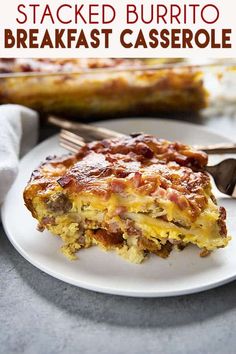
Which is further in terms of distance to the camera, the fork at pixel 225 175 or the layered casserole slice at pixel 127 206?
the fork at pixel 225 175

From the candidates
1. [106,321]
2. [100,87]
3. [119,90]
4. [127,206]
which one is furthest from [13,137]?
[106,321]

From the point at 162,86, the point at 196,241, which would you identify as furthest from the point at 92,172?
the point at 162,86

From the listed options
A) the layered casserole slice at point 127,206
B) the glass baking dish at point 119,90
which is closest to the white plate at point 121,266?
the layered casserole slice at point 127,206

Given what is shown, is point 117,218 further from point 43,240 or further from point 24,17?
point 24,17

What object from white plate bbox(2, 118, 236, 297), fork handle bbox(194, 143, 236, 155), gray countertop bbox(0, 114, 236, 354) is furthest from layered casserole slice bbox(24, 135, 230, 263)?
fork handle bbox(194, 143, 236, 155)

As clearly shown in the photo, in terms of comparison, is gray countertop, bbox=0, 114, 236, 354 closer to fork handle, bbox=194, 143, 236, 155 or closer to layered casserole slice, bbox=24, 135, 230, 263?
layered casserole slice, bbox=24, 135, 230, 263

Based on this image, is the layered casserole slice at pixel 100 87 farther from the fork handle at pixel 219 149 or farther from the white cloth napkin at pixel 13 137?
the fork handle at pixel 219 149
